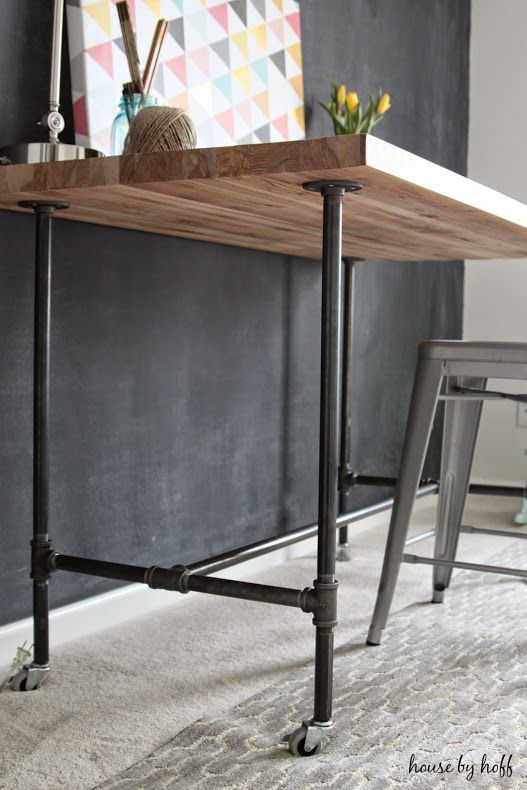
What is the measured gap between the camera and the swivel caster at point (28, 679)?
1533 millimetres

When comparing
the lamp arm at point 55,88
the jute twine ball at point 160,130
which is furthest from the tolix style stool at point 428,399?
the lamp arm at point 55,88

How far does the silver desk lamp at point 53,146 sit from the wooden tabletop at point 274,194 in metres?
0.08

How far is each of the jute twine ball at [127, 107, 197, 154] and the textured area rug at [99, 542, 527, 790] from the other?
0.86 metres

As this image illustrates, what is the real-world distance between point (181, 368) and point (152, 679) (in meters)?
0.71

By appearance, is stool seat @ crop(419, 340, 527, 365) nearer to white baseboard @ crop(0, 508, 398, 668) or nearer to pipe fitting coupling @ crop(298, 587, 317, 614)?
pipe fitting coupling @ crop(298, 587, 317, 614)

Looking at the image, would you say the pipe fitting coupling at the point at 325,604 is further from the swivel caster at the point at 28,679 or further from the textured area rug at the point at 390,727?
the swivel caster at the point at 28,679

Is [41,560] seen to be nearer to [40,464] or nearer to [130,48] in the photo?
[40,464]

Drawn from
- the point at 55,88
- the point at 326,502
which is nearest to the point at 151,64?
the point at 55,88

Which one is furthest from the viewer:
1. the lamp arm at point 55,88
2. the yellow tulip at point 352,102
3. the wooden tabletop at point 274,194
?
the yellow tulip at point 352,102

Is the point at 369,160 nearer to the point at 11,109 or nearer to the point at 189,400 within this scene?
the point at 11,109

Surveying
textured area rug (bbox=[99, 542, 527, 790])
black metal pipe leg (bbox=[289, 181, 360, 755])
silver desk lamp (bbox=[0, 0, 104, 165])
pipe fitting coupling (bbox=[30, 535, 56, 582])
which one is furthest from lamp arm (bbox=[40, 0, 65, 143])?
textured area rug (bbox=[99, 542, 527, 790])

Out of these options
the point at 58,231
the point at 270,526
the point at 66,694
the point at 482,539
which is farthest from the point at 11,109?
the point at 482,539

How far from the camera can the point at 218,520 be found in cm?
220

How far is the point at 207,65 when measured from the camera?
6.61 feet
